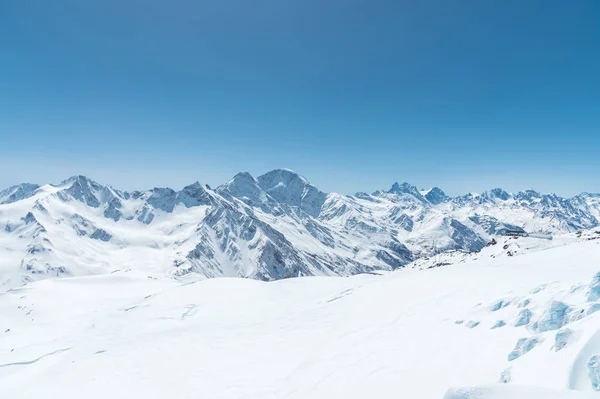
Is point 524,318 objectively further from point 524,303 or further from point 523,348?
point 523,348

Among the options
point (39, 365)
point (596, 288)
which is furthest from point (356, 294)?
point (39, 365)

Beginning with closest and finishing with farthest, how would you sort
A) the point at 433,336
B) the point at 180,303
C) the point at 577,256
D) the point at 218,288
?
the point at 433,336, the point at 577,256, the point at 180,303, the point at 218,288

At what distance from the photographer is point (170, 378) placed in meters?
19.2

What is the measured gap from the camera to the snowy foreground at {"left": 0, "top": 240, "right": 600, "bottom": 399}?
11.6 meters

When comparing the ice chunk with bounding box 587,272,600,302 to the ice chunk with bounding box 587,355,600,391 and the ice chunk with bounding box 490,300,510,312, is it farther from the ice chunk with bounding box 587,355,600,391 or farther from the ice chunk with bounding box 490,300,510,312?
the ice chunk with bounding box 587,355,600,391

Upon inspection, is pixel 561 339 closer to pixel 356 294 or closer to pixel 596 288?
pixel 596 288

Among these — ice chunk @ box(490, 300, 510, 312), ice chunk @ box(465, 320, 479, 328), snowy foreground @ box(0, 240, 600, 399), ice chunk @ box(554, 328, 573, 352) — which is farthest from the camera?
ice chunk @ box(490, 300, 510, 312)

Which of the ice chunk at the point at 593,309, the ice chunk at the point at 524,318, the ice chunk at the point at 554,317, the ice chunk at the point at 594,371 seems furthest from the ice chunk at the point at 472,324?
the ice chunk at the point at 594,371

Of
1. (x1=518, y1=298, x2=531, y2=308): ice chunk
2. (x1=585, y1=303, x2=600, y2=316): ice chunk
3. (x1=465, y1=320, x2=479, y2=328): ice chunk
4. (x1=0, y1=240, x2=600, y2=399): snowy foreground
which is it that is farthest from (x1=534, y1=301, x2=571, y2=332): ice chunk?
(x1=465, y1=320, x2=479, y2=328): ice chunk

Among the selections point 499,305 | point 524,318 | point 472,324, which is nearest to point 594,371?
point 524,318

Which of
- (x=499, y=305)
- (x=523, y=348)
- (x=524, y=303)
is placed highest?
(x=524, y=303)

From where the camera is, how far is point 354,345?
19000mm

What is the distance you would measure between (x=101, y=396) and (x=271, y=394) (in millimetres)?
10402

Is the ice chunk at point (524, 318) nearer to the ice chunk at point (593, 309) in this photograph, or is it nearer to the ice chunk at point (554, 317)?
the ice chunk at point (554, 317)
